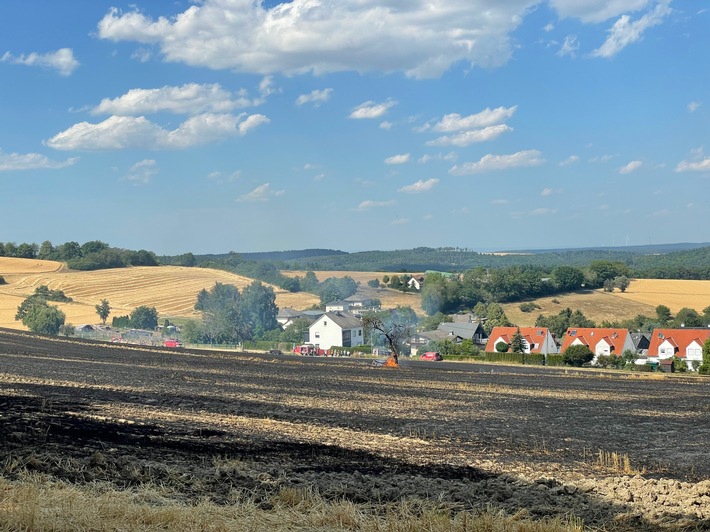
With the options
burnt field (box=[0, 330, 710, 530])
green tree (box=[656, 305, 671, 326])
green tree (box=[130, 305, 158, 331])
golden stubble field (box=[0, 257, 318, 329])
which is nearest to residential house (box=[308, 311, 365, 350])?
golden stubble field (box=[0, 257, 318, 329])

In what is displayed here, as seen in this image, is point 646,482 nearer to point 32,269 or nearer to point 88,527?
point 88,527

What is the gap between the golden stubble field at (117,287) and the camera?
10681 centimetres

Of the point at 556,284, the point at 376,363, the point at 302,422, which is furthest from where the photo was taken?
the point at 556,284

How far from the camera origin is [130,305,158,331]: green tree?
3971 inches

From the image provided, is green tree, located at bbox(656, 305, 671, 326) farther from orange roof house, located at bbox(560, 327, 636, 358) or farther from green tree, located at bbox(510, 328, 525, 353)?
green tree, located at bbox(510, 328, 525, 353)

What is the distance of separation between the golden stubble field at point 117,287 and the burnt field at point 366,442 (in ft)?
229

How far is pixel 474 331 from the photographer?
10325 centimetres

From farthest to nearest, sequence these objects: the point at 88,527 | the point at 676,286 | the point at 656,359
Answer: the point at 676,286 → the point at 656,359 → the point at 88,527

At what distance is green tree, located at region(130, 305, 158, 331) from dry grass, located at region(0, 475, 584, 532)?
304 ft

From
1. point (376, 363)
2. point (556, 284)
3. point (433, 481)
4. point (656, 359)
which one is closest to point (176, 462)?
point (433, 481)

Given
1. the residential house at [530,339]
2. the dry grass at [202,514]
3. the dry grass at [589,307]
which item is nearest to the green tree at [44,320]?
the residential house at [530,339]

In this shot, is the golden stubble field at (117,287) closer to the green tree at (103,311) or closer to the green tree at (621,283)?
the green tree at (103,311)

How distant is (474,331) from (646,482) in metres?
89.6

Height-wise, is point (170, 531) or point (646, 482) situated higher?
point (170, 531)
